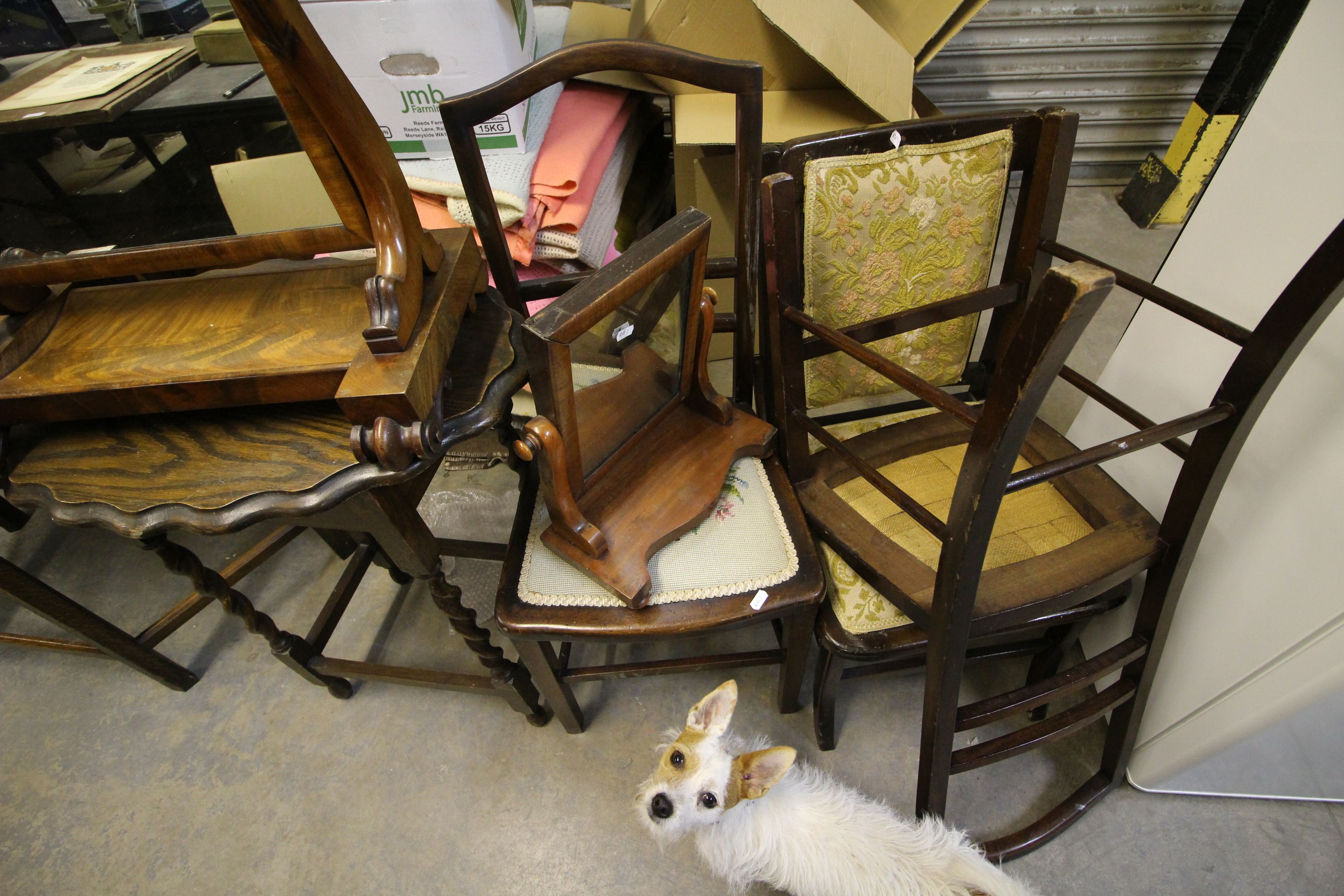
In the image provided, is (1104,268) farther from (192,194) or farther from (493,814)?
(192,194)

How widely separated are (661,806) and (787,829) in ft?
0.74

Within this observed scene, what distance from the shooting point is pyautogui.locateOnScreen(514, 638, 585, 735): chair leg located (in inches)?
40.9

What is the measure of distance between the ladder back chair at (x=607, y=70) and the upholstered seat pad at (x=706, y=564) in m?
0.40

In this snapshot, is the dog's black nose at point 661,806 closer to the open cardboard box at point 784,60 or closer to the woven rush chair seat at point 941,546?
the woven rush chair seat at point 941,546

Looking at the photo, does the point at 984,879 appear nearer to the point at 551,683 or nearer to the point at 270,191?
the point at 551,683

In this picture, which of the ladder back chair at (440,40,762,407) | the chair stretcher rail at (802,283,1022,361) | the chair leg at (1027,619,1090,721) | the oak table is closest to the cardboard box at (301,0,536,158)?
the ladder back chair at (440,40,762,407)

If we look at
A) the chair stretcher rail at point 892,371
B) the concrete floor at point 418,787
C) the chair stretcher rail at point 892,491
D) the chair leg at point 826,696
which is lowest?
the concrete floor at point 418,787

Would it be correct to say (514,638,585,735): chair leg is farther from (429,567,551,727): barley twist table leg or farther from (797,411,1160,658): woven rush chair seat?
(797,411,1160,658): woven rush chair seat

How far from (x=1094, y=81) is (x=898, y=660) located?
2.68 metres

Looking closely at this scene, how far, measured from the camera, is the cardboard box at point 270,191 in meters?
1.27

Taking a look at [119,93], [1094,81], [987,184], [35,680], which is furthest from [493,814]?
[1094,81]

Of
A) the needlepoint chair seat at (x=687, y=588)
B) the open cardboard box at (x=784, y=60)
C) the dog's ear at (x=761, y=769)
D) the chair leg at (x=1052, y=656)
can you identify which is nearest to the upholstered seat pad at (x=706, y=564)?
the needlepoint chair seat at (x=687, y=588)

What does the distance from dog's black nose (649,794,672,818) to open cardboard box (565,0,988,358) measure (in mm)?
1297

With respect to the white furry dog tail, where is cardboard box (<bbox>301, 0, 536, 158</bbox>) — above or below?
above
